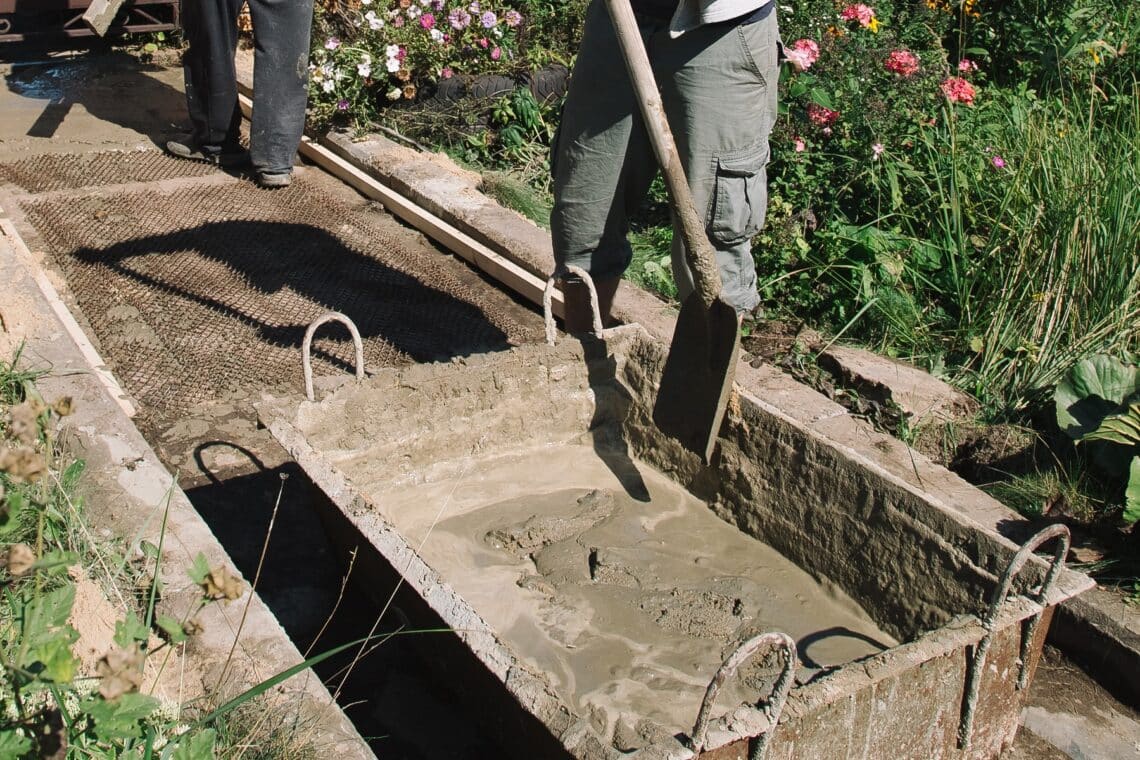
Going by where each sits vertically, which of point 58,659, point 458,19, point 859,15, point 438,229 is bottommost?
point 438,229

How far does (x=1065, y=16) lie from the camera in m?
6.25

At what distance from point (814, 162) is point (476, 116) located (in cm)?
198

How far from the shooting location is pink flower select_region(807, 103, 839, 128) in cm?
522

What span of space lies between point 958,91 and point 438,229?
2.43 m

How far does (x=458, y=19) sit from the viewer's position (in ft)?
21.7

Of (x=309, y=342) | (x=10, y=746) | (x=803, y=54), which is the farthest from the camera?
(x=803, y=54)

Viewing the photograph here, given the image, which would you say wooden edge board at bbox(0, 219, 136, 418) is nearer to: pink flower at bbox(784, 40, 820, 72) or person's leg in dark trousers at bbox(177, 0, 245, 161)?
person's leg in dark trousers at bbox(177, 0, 245, 161)

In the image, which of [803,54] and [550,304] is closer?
[550,304]

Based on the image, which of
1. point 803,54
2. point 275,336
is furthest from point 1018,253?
point 275,336

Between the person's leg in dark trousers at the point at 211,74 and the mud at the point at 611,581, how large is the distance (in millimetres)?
3309

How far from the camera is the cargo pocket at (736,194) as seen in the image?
3.53 metres

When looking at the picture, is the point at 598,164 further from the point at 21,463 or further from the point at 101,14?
the point at 101,14

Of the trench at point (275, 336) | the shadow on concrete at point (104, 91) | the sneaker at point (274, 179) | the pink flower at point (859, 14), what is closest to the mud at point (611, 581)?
the trench at point (275, 336)

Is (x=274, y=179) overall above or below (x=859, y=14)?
below
